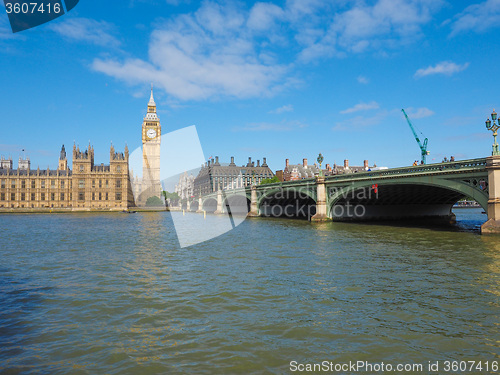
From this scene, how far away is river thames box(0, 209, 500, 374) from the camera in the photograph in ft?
28.8

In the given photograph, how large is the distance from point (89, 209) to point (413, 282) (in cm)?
14463

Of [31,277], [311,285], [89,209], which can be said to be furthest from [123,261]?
[89,209]

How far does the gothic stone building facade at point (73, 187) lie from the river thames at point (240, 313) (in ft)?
444

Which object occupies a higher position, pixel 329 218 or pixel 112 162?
→ pixel 112 162

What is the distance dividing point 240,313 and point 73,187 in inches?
6039

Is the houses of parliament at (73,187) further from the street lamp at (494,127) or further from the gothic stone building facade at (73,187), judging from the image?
the street lamp at (494,127)

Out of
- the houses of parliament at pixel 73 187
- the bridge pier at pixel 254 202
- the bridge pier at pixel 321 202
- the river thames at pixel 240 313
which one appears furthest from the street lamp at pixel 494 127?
the houses of parliament at pixel 73 187

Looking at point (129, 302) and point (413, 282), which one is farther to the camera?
point (413, 282)

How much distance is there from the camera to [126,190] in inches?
5891

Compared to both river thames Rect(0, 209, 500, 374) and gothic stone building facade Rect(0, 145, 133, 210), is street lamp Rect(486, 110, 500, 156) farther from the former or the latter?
gothic stone building facade Rect(0, 145, 133, 210)

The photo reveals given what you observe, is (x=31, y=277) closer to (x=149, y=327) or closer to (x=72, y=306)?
(x=72, y=306)

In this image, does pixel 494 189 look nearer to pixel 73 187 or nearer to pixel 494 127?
pixel 494 127

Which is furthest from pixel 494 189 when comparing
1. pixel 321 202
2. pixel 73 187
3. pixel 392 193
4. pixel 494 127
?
pixel 73 187

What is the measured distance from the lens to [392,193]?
54594mm
